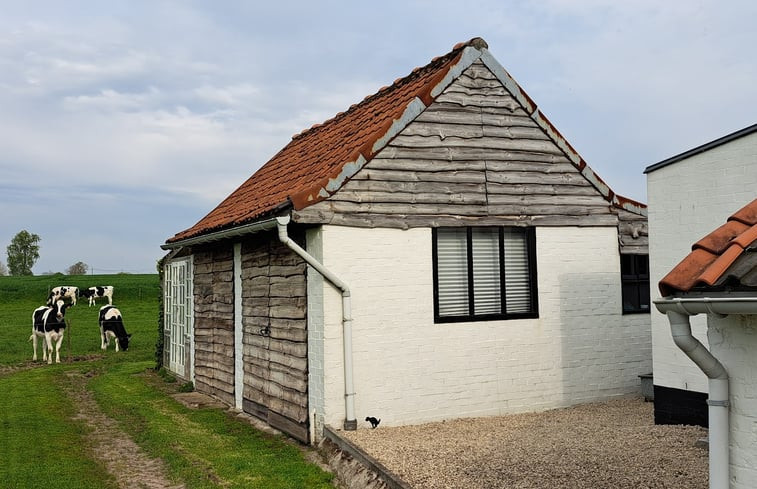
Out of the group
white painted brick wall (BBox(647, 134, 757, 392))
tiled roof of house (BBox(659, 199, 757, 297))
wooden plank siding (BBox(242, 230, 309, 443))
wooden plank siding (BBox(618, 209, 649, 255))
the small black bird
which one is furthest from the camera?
wooden plank siding (BBox(618, 209, 649, 255))

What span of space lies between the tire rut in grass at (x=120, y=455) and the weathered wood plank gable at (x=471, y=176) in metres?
3.63

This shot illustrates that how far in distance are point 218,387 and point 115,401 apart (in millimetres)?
2210

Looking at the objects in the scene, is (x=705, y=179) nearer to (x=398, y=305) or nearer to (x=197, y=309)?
(x=398, y=305)

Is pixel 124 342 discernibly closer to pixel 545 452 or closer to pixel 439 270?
pixel 439 270

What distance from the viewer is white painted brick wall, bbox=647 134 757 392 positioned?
7.70 meters

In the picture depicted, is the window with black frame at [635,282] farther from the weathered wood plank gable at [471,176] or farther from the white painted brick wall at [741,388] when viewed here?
the white painted brick wall at [741,388]

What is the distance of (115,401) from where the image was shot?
13695 millimetres

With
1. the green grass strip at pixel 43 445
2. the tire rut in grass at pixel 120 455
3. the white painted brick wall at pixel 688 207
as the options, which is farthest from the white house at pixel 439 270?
the green grass strip at pixel 43 445

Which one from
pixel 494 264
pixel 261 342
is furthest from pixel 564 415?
pixel 261 342

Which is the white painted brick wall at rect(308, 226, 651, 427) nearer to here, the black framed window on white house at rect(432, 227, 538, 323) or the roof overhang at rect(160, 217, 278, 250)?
the black framed window on white house at rect(432, 227, 538, 323)

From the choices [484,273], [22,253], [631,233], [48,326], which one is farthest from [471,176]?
[22,253]

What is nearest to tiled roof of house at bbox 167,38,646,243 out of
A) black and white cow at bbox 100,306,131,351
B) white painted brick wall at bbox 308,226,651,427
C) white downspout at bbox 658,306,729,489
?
white painted brick wall at bbox 308,226,651,427

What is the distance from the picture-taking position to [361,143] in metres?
9.91

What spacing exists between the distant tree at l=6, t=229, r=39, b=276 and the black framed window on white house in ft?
259
